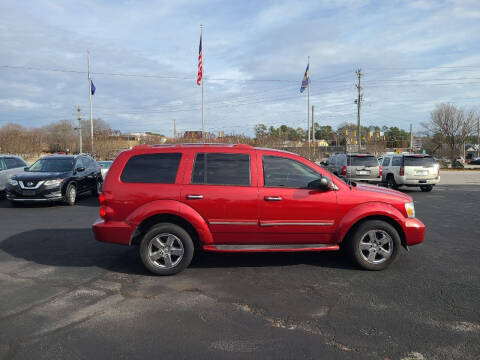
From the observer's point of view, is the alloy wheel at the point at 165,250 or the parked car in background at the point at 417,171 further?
the parked car in background at the point at 417,171

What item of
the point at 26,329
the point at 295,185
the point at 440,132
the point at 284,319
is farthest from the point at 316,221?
the point at 440,132


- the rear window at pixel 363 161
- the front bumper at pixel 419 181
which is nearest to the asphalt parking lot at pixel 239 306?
the front bumper at pixel 419 181

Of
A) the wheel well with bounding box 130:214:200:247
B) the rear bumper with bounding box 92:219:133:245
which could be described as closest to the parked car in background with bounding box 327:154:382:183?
the wheel well with bounding box 130:214:200:247

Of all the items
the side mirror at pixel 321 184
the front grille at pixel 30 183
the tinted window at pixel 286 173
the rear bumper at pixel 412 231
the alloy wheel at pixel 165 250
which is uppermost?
the tinted window at pixel 286 173

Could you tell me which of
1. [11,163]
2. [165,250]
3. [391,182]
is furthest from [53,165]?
[391,182]

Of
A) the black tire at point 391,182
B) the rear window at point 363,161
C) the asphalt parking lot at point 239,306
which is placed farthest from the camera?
the black tire at point 391,182

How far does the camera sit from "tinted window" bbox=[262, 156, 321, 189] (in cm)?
495

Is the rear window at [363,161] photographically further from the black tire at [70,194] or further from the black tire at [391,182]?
the black tire at [70,194]

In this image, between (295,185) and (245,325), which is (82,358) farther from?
(295,185)

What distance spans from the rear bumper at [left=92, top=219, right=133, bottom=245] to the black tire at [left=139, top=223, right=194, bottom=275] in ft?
0.79

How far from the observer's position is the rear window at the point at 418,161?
14867mm

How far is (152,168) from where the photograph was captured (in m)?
5.00

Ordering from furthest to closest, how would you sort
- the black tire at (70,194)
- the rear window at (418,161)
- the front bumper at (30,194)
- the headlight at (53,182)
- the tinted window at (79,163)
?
the rear window at (418,161)
the tinted window at (79,163)
the black tire at (70,194)
the headlight at (53,182)
the front bumper at (30,194)

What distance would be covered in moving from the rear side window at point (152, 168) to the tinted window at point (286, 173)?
1.29m
